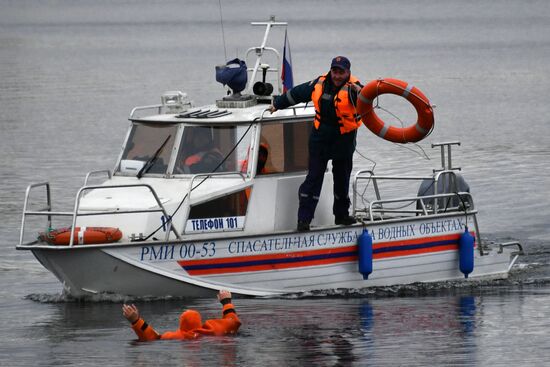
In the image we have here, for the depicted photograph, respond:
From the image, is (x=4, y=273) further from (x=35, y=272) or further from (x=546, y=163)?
(x=546, y=163)

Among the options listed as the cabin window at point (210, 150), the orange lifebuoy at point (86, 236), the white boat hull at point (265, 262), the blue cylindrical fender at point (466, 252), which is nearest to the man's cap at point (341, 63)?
the cabin window at point (210, 150)

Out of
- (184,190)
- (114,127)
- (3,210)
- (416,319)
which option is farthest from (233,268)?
(114,127)

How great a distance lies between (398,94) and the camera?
52.2ft

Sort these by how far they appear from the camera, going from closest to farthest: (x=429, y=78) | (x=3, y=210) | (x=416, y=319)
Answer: (x=416, y=319), (x=3, y=210), (x=429, y=78)

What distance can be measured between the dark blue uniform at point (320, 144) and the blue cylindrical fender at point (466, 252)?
190 cm

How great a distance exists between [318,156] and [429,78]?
3607 centimetres

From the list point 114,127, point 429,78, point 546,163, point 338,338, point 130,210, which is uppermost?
point 429,78

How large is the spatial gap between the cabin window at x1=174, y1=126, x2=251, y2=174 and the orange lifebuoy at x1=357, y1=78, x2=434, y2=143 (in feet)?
4.86

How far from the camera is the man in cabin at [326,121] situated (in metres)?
15.8

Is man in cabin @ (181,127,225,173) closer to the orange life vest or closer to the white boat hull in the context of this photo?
the white boat hull

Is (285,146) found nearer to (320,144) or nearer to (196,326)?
(320,144)

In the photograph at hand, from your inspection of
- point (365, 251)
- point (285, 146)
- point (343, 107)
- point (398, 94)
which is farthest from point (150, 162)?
point (398, 94)

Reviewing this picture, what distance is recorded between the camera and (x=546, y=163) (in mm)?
28891

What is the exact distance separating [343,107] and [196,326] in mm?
3512
